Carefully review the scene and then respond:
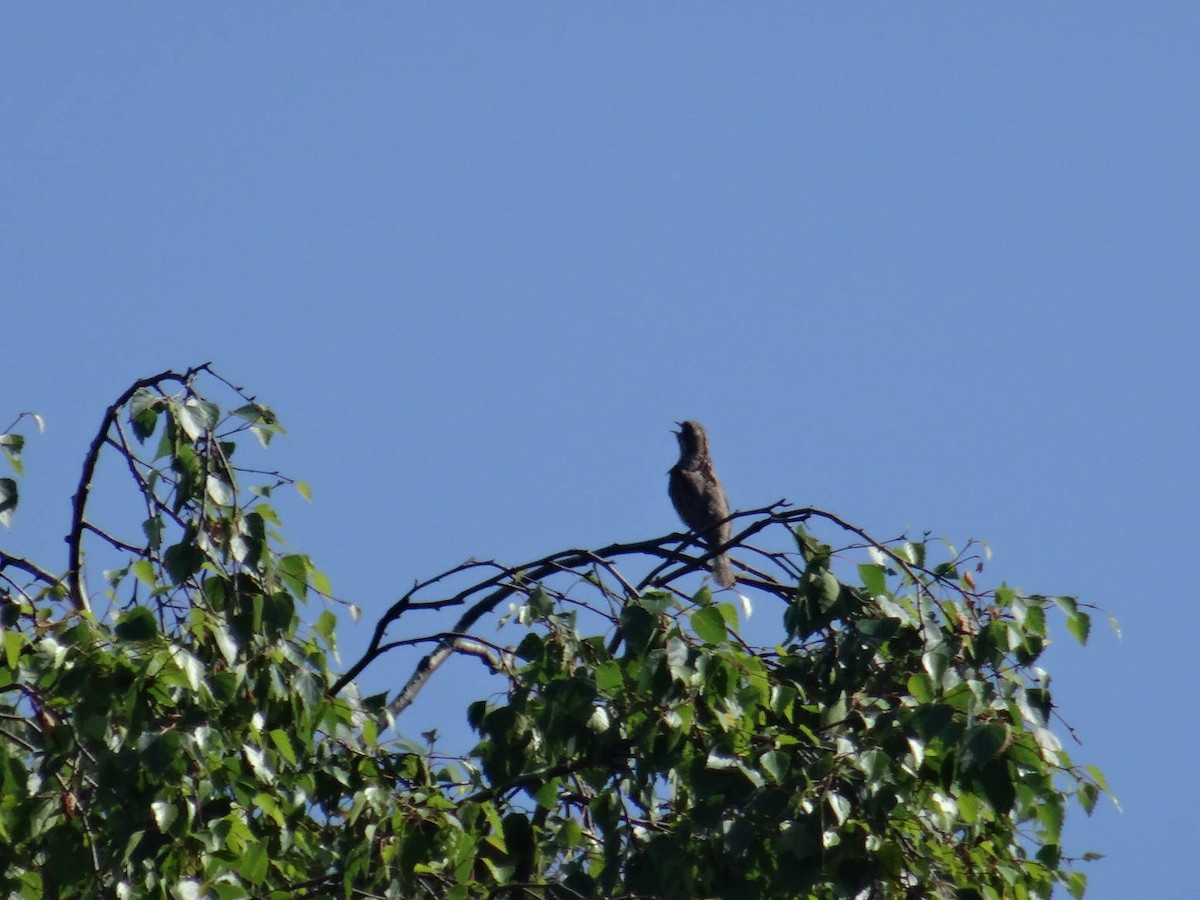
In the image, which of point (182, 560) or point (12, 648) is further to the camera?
point (182, 560)

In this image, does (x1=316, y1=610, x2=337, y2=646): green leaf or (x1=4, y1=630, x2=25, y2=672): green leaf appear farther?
(x1=316, y1=610, x2=337, y2=646): green leaf

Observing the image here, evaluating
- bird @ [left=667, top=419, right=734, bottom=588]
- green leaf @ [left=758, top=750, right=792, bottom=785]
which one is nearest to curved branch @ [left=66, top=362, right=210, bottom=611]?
green leaf @ [left=758, top=750, right=792, bottom=785]

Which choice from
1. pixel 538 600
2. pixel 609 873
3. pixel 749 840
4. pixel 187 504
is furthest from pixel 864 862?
pixel 187 504

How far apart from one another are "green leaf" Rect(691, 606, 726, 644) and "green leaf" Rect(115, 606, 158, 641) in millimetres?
1519

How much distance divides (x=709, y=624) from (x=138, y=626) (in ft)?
5.24

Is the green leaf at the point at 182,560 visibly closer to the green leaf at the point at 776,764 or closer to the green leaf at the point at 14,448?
the green leaf at the point at 14,448

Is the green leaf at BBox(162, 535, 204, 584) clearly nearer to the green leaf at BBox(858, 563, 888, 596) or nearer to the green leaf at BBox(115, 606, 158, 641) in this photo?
the green leaf at BBox(115, 606, 158, 641)

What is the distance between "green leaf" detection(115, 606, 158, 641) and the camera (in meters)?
4.52

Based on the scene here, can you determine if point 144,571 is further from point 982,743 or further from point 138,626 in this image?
point 982,743

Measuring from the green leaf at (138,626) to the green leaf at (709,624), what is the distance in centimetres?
152

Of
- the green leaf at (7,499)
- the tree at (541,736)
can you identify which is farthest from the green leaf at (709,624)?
the green leaf at (7,499)

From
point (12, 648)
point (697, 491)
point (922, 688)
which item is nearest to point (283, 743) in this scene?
point (12, 648)

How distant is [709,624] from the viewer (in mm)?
4773

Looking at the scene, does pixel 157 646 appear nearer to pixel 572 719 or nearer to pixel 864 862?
pixel 572 719
